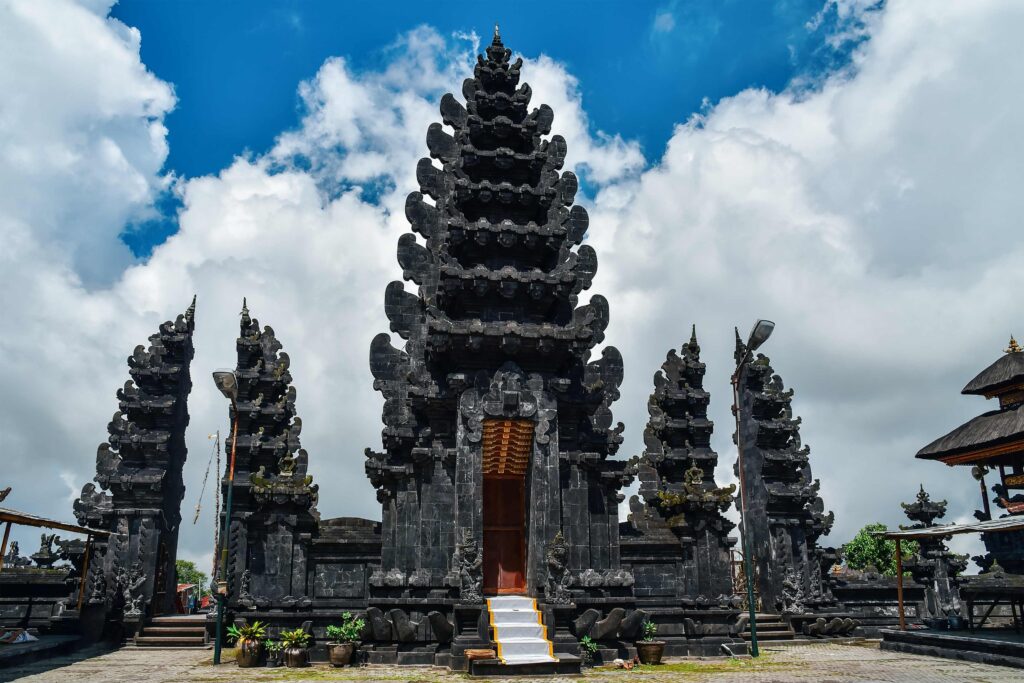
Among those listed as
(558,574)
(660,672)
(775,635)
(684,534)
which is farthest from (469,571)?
(775,635)

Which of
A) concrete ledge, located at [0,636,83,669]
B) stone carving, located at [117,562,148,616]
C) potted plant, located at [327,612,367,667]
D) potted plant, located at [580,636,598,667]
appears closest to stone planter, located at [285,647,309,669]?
potted plant, located at [327,612,367,667]

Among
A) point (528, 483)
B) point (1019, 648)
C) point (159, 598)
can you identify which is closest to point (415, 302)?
point (528, 483)

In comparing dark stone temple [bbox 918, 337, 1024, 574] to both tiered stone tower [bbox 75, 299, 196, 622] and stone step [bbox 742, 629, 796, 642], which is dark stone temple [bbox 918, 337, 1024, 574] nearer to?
stone step [bbox 742, 629, 796, 642]

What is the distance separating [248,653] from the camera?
2038 cm

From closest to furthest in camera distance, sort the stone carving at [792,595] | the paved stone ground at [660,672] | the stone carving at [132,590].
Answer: the paved stone ground at [660,672], the stone carving at [132,590], the stone carving at [792,595]

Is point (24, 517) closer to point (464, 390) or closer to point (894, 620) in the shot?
point (464, 390)

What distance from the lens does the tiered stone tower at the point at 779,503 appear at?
31828 mm

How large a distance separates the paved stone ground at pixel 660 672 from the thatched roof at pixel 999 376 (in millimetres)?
19155

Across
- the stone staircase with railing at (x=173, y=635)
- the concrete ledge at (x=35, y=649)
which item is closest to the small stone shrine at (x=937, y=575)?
the stone staircase with railing at (x=173, y=635)

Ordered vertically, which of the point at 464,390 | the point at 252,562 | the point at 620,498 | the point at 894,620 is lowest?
the point at 894,620

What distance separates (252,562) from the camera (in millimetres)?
25453

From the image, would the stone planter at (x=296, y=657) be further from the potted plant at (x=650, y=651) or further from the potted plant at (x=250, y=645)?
the potted plant at (x=650, y=651)

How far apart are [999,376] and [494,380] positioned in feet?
92.7

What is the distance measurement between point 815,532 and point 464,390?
20982 millimetres
